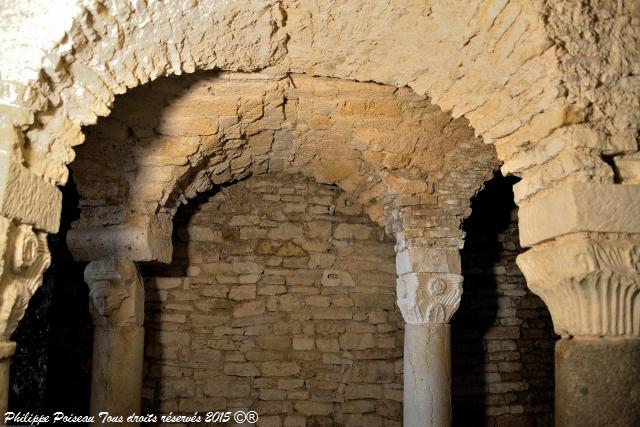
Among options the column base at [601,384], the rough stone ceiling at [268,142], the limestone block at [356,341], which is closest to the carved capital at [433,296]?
the rough stone ceiling at [268,142]

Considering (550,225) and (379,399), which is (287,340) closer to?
(379,399)

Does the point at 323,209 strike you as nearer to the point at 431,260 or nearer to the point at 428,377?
the point at 431,260

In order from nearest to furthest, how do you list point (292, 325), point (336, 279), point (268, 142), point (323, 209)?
point (268, 142), point (292, 325), point (336, 279), point (323, 209)

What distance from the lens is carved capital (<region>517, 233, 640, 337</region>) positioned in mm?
2564

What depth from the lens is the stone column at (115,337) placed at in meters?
4.65

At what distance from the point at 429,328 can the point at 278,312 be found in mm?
1652

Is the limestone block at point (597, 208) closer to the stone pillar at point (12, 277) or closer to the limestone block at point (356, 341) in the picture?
the stone pillar at point (12, 277)

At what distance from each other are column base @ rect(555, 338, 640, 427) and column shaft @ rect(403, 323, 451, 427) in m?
2.24

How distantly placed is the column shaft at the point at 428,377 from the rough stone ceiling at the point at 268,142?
1.04m

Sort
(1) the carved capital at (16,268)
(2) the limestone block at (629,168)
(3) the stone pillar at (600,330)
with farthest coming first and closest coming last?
(2) the limestone block at (629,168), (3) the stone pillar at (600,330), (1) the carved capital at (16,268)

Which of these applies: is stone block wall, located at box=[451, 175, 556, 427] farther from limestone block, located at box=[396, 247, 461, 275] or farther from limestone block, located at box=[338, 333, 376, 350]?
limestone block, located at box=[396, 247, 461, 275]

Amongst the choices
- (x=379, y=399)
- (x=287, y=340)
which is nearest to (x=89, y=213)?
(x=287, y=340)

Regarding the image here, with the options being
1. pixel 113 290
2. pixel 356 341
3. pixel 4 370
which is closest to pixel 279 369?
pixel 356 341

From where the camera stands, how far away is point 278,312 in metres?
5.94
